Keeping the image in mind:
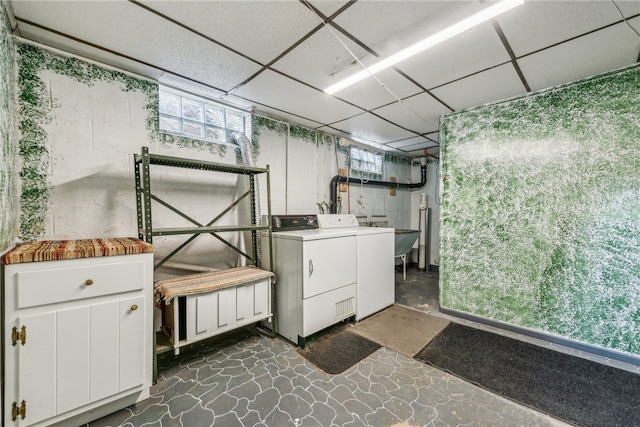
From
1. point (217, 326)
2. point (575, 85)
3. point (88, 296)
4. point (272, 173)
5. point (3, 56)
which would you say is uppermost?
point (575, 85)

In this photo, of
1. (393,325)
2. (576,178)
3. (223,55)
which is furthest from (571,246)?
(223,55)

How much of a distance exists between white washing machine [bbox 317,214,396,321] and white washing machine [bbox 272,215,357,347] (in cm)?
9

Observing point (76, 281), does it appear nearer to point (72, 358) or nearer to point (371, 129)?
point (72, 358)

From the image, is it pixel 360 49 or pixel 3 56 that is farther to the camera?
pixel 360 49

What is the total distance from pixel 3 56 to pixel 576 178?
165 inches

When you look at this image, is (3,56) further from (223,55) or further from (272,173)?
(272,173)

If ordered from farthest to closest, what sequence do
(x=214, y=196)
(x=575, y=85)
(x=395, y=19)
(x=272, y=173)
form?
(x=272, y=173) → (x=214, y=196) → (x=575, y=85) → (x=395, y=19)

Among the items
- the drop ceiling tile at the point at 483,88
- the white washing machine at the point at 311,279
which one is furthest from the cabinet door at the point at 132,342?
the drop ceiling tile at the point at 483,88

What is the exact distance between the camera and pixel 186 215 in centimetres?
236

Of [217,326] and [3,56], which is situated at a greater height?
[3,56]

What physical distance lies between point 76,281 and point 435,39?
2.56 meters

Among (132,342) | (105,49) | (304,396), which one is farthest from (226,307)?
(105,49)

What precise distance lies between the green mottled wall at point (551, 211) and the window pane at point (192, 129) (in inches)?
110

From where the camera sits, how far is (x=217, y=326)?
2025mm
